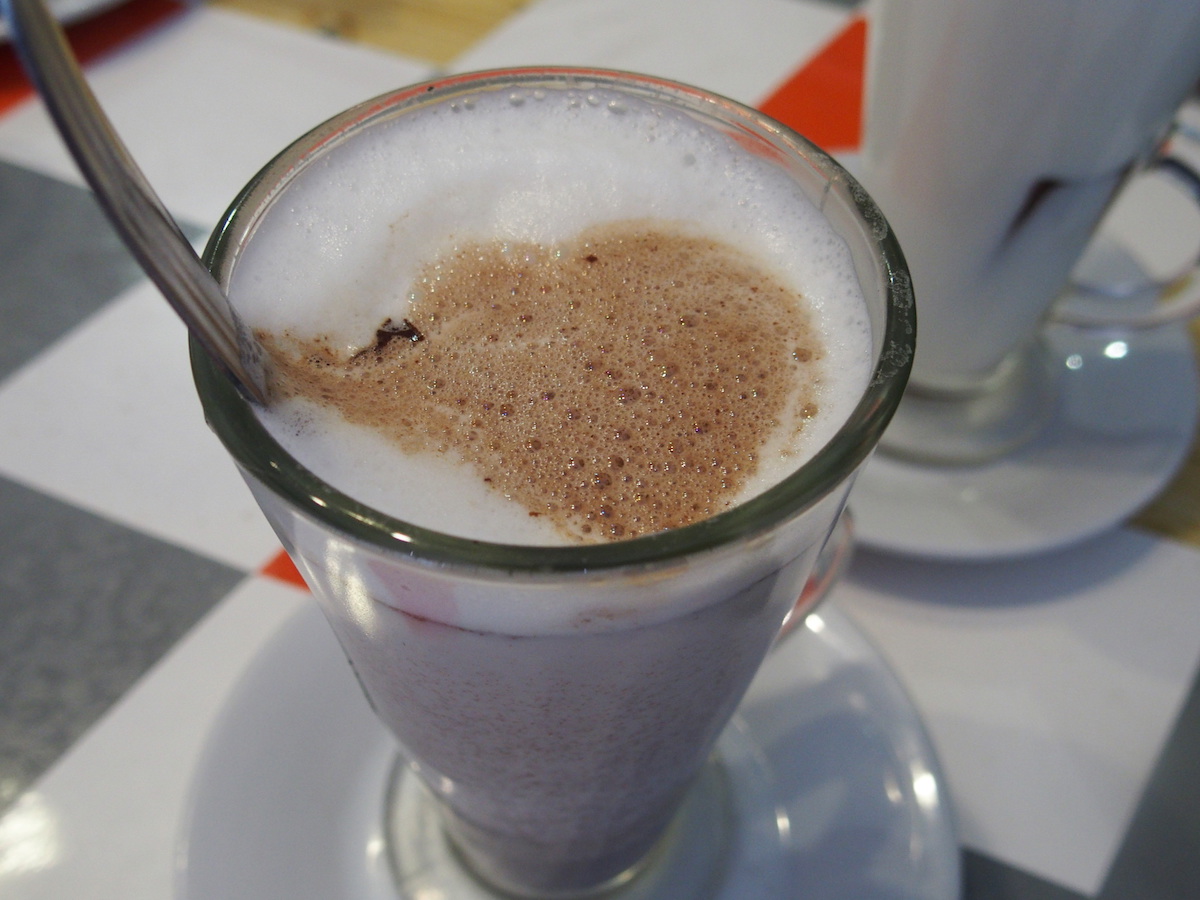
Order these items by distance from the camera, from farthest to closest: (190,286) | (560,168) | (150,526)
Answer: (150,526) < (560,168) < (190,286)

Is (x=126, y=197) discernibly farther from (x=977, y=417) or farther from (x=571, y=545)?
(x=977, y=417)

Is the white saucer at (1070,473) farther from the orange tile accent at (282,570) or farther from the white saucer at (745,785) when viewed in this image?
the orange tile accent at (282,570)

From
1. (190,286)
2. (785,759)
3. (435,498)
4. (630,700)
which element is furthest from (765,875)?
(190,286)

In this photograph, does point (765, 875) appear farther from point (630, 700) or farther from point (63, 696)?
point (63, 696)

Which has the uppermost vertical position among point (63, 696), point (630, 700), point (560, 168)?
point (560, 168)

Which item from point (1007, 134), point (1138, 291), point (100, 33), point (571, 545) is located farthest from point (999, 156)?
point (100, 33)

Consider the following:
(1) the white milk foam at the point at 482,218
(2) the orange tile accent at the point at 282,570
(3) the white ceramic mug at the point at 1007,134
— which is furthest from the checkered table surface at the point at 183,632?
(1) the white milk foam at the point at 482,218

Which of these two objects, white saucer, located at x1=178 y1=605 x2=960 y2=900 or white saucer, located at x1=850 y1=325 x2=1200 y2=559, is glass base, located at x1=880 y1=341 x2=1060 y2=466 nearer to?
white saucer, located at x1=850 y1=325 x2=1200 y2=559
